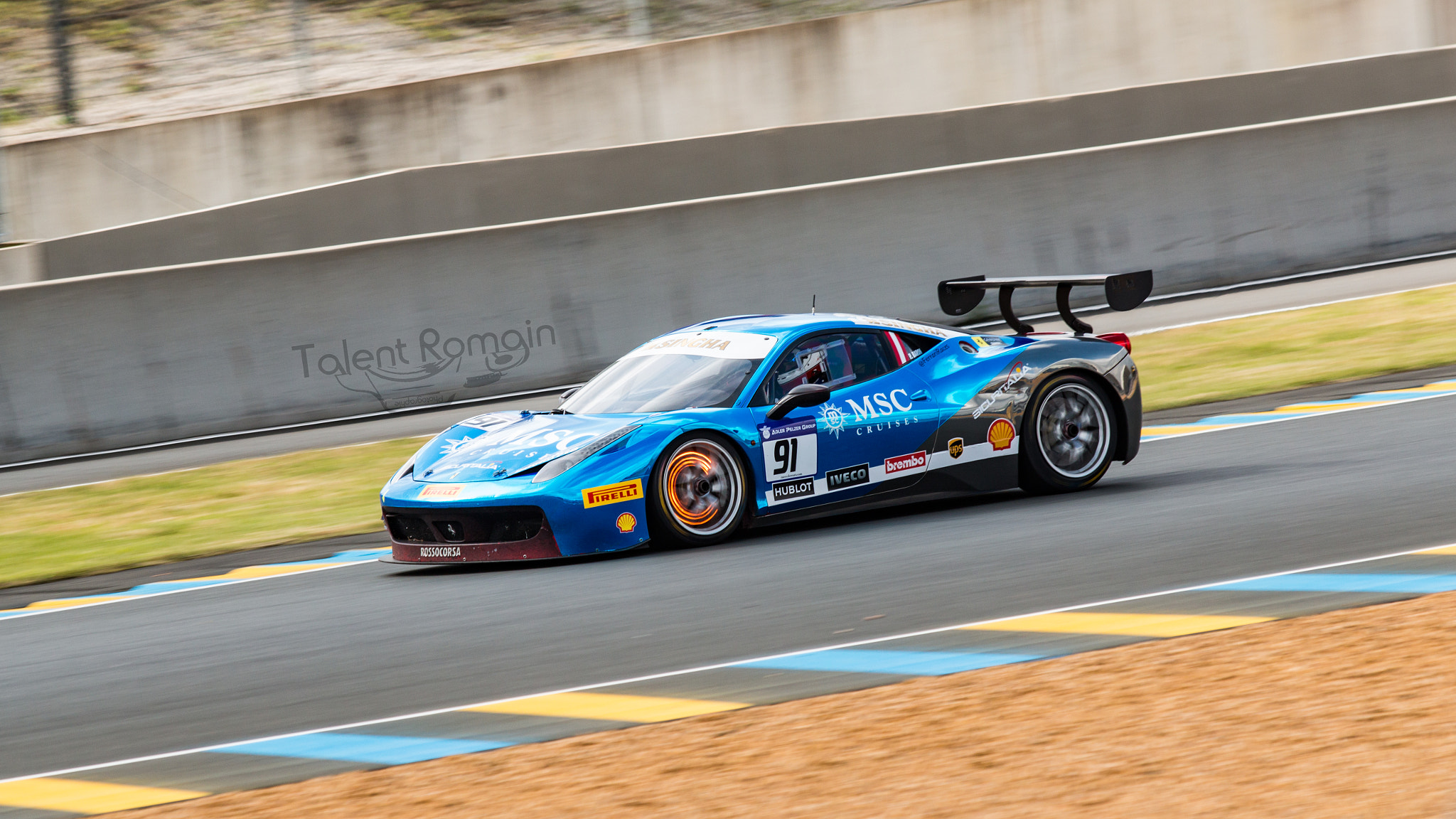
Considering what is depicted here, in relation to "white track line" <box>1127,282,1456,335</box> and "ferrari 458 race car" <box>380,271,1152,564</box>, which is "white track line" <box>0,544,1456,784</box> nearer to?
"ferrari 458 race car" <box>380,271,1152,564</box>

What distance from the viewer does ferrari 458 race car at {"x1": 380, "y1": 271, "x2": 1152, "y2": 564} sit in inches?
327

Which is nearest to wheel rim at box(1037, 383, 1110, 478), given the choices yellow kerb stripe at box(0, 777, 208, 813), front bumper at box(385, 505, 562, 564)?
front bumper at box(385, 505, 562, 564)

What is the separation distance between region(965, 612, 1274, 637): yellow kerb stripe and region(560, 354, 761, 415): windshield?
2643 millimetres

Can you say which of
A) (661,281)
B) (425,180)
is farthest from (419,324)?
(425,180)

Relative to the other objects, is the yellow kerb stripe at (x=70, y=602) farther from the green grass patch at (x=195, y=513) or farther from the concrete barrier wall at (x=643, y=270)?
the concrete barrier wall at (x=643, y=270)

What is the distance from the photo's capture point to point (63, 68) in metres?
24.2

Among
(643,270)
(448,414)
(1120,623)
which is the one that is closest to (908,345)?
(1120,623)

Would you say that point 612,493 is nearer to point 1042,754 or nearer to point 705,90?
point 1042,754

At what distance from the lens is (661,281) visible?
16.2m

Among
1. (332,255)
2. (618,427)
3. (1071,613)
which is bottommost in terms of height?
(1071,613)

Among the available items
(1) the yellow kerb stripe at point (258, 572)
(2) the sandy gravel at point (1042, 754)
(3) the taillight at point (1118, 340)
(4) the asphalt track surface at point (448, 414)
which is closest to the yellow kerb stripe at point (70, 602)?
(1) the yellow kerb stripe at point (258, 572)

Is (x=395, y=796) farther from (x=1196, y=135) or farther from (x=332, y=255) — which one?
(x=1196, y=135)

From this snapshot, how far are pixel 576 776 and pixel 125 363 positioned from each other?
1098 centimetres

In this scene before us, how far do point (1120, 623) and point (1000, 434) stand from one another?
10.2ft
